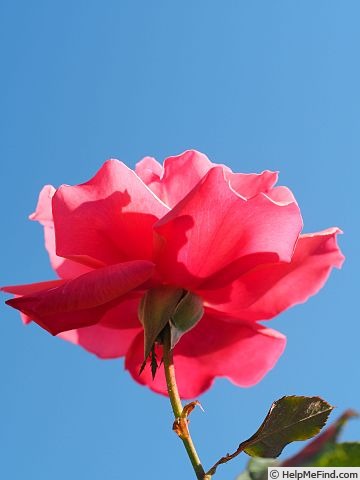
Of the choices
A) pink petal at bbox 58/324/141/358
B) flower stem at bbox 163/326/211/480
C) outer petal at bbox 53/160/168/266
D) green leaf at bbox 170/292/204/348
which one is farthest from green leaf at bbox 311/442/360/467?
pink petal at bbox 58/324/141/358

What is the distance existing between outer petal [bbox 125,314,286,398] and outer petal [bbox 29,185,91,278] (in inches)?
5.9

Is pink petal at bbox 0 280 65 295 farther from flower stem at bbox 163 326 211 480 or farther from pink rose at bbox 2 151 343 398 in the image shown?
flower stem at bbox 163 326 211 480

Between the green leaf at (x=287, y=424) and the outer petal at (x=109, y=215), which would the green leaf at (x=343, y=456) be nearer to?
the green leaf at (x=287, y=424)

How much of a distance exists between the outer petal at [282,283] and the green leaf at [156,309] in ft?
0.23

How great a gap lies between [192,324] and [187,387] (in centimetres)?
30

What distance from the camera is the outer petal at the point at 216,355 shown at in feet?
3.44

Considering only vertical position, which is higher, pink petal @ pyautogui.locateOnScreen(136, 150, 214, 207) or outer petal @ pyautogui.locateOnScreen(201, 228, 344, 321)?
pink petal @ pyautogui.locateOnScreen(136, 150, 214, 207)

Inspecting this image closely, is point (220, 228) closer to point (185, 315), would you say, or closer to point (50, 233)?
point (185, 315)

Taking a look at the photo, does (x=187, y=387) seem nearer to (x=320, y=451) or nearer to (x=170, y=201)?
(x=170, y=201)

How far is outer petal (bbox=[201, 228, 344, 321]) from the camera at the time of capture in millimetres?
953

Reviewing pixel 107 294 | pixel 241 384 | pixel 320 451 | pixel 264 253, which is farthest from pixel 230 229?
pixel 320 451

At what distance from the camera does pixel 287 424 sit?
712 millimetres

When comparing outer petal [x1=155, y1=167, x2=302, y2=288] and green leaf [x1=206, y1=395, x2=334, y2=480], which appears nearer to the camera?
green leaf [x1=206, y1=395, x2=334, y2=480]

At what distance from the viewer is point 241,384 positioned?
1095mm
